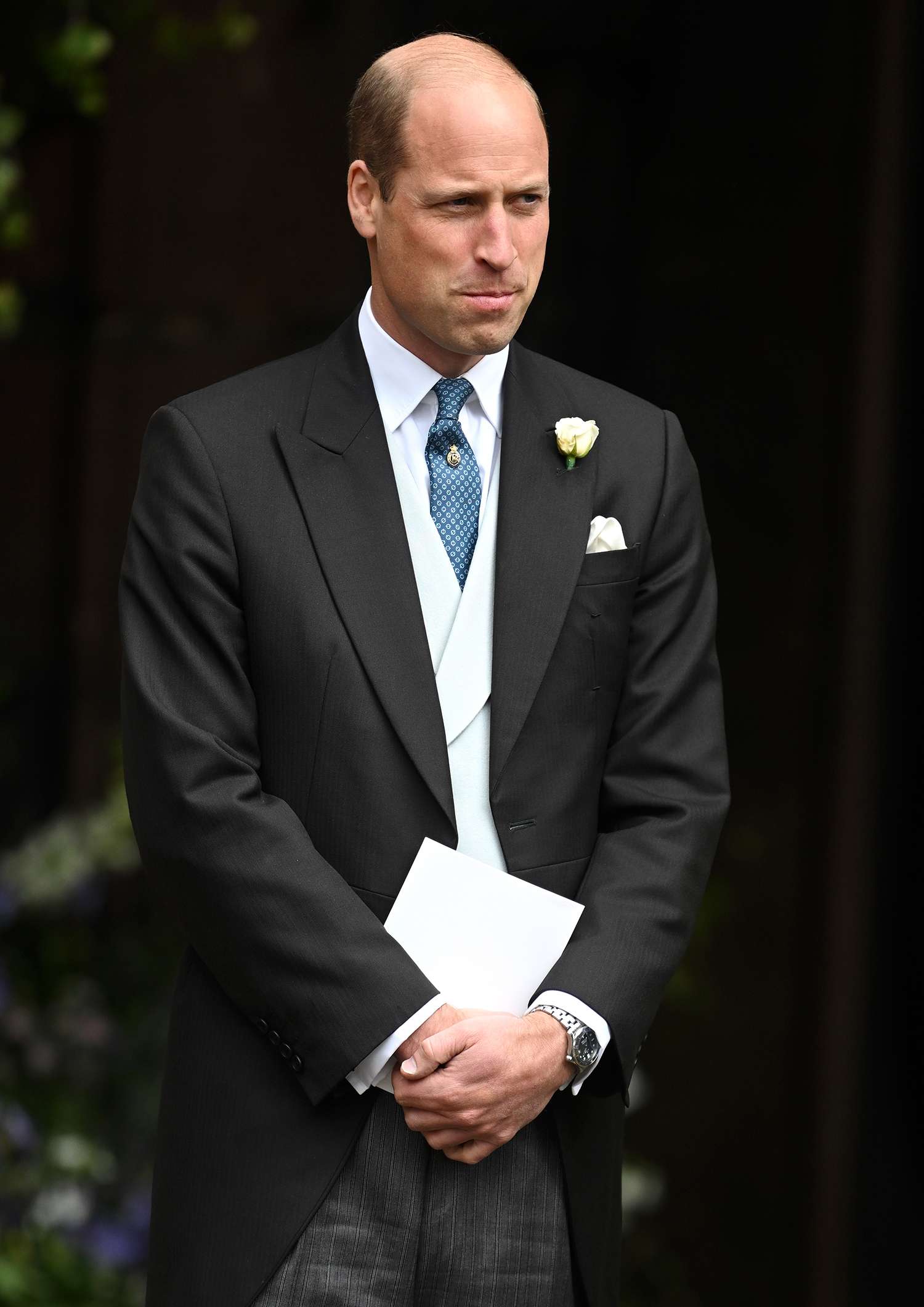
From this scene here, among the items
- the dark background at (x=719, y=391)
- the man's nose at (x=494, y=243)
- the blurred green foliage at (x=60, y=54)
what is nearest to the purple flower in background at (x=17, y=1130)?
the dark background at (x=719, y=391)

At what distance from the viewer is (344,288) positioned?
4.61 meters

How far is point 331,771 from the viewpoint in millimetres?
2082

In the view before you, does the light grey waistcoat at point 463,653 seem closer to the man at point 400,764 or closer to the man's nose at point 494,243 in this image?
the man at point 400,764

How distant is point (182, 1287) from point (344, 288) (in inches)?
120

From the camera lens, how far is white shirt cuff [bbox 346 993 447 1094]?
198 centimetres

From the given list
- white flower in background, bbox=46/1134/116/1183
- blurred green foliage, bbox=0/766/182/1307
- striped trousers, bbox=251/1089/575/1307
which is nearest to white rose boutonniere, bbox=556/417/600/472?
striped trousers, bbox=251/1089/575/1307

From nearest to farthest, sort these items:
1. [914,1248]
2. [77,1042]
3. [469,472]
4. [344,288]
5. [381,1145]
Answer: [381,1145] < [469,472] < [914,1248] < [77,1042] < [344,288]

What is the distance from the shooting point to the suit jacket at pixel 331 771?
2.01 metres

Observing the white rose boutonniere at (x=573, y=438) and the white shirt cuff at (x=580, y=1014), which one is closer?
the white shirt cuff at (x=580, y=1014)

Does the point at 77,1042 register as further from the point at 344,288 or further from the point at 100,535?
the point at 344,288

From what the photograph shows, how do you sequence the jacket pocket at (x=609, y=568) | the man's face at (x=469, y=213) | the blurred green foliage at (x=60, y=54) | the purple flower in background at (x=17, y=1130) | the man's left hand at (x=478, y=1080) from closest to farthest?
the man's left hand at (x=478, y=1080) < the man's face at (x=469, y=213) < the jacket pocket at (x=609, y=568) < the blurred green foliage at (x=60, y=54) < the purple flower in background at (x=17, y=1130)

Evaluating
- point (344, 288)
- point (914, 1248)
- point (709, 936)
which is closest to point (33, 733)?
point (344, 288)

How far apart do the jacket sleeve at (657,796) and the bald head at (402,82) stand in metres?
0.52

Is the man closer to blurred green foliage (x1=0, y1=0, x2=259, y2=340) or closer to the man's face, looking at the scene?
the man's face
